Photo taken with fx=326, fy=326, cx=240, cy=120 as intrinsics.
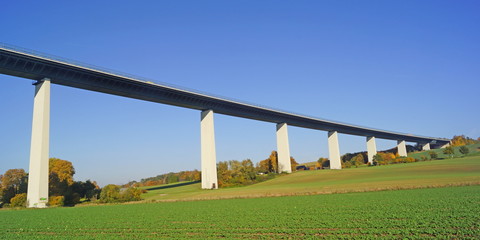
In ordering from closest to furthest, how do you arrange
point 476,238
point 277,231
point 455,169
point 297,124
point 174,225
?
point 476,238, point 277,231, point 174,225, point 455,169, point 297,124

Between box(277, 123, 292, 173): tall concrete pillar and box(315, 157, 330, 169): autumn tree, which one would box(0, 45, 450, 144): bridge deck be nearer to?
box(277, 123, 292, 173): tall concrete pillar

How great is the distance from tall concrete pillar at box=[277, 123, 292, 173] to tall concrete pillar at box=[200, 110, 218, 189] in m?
25.9

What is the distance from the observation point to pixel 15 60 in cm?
4438

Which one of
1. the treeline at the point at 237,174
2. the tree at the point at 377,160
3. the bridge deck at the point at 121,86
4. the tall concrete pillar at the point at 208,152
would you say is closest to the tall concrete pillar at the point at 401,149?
the tree at the point at 377,160

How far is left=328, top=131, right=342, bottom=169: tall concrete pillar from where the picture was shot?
10950 cm

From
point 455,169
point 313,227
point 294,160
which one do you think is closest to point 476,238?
point 313,227

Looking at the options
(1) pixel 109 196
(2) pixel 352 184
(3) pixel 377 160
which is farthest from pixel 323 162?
(1) pixel 109 196

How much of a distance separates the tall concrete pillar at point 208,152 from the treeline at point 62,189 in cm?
1659

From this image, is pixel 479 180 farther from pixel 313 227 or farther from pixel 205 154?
pixel 205 154

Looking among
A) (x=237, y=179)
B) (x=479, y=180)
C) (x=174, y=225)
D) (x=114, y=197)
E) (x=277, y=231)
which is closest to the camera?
(x=277, y=231)

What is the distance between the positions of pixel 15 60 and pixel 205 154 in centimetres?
3918

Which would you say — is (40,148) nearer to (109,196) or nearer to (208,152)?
(109,196)

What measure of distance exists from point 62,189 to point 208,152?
107 feet

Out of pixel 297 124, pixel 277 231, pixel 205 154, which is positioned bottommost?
pixel 277 231
